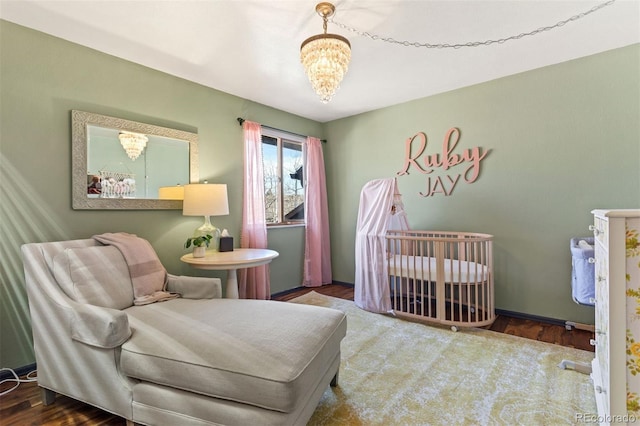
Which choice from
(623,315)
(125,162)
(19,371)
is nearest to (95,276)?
(19,371)

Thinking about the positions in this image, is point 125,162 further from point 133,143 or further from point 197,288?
point 197,288

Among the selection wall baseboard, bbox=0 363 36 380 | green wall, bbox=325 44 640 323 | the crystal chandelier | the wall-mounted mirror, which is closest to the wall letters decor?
green wall, bbox=325 44 640 323

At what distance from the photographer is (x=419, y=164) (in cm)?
363

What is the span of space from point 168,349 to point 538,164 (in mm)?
3410

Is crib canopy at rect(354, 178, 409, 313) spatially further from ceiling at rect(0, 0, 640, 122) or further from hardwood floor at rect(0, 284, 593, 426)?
hardwood floor at rect(0, 284, 593, 426)

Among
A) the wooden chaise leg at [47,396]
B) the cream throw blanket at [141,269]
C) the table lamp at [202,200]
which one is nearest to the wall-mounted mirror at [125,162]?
the table lamp at [202,200]

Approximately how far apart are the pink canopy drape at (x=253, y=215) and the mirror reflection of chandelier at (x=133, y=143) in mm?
1077

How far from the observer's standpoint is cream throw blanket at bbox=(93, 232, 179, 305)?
2.00m

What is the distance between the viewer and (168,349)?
4.54 ft

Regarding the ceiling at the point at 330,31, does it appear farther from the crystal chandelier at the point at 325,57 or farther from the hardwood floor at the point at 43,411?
the hardwood floor at the point at 43,411

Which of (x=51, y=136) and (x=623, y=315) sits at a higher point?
(x=51, y=136)

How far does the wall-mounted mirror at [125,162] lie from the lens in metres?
2.29

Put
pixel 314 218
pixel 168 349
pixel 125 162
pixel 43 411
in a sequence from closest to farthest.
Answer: pixel 168 349 → pixel 43 411 → pixel 125 162 → pixel 314 218

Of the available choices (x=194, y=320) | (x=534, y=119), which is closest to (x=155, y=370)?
(x=194, y=320)
